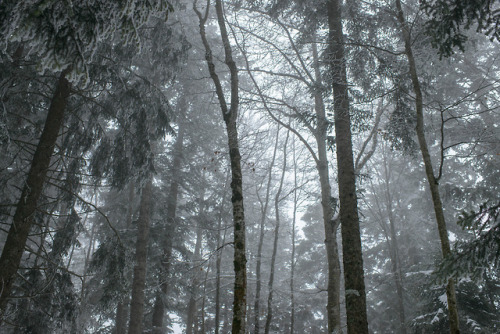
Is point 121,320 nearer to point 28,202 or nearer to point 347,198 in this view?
point 28,202

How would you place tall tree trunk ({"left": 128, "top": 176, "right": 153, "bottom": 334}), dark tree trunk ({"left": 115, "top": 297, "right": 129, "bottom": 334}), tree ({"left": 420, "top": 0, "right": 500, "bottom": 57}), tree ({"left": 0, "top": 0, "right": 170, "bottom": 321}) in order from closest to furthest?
1. tree ({"left": 0, "top": 0, "right": 170, "bottom": 321})
2. tree ({"left": 420, "top": 0, "right": 500, "bottom": 57})
3. tall tree trunk ({"left": 128, "top": 176, "right": 153, "bottom": 334})
4. dark tree trunk ({"left": 115, "top": 297, "right": 129, "bottom": 334})

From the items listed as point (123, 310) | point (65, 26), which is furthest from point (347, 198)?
point (123, 310)

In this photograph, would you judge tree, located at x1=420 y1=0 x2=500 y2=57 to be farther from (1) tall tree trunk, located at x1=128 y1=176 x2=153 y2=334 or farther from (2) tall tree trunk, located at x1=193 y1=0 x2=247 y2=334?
(1) tall tree trunk, located at x1=128 y1=176 x2=153 y2=334

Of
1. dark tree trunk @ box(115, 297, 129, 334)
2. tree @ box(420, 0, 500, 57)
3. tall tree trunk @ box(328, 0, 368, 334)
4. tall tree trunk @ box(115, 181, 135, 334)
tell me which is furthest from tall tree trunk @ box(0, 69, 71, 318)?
dark tree trunk @ box(115, 297, 129, 334)

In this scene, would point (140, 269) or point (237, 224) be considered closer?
point (237, 224)

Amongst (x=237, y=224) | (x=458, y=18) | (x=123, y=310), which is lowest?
(x=123, y=310)

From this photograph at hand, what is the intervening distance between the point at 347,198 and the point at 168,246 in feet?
29.8

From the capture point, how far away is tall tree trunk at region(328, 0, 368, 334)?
5.80 m

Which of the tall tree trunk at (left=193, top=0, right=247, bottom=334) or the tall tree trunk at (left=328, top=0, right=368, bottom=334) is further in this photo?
the tall tree trunk at (left=328, top=0, right=368, bottom=334)

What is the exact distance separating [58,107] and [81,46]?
386cm

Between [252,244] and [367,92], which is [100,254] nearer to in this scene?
[367,92]

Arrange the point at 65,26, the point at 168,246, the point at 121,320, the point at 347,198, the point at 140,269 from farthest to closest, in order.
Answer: the point at 168,246, the point at 121,320, the point at 140,269, the point at 347,198, the point at 65,26

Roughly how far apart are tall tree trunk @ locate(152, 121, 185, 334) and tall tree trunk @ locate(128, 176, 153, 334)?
0.78 meters

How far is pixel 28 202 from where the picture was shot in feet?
19.5
